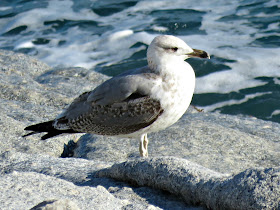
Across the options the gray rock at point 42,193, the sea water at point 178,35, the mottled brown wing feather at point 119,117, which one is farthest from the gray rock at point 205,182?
the sea water at point 178,35

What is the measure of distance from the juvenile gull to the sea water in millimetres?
3544

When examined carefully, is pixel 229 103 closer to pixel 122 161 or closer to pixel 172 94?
pixel 172 94

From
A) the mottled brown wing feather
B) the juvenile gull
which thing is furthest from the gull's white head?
the mottled brown wing feather

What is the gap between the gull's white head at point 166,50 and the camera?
4.48 meters

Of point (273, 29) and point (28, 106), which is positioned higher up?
point (28, 106)

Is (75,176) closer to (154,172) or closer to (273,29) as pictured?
(154,172)

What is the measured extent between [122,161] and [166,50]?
1.12 m

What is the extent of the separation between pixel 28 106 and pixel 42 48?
508 centimetres

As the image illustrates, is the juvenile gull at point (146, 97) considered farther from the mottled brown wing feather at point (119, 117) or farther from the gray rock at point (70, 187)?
the gray rock at point (70, 187)

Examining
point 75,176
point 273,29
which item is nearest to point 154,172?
point 75,176

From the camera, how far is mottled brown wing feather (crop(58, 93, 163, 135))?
4367 mm

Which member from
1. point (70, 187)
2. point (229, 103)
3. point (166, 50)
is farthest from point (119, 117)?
point (229, 103)

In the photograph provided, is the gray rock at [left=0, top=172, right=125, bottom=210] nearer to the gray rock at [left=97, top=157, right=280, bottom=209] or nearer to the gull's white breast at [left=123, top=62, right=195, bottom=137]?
the gray rock at [left=97, top=157, right=280, bottom=209]

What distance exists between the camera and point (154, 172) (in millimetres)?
3477
